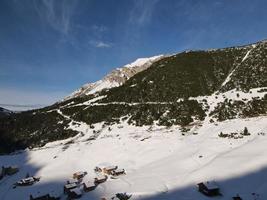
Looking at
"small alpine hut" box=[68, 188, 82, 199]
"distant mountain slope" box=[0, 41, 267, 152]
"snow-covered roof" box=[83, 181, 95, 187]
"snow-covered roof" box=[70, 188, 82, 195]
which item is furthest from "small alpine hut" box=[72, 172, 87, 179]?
"distant mountain slope" box=[0, 41, 267, 152]

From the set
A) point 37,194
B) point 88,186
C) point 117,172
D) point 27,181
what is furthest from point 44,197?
point 117,172

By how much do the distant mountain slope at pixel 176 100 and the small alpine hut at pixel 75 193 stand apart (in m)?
35.8

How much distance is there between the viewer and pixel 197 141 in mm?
65062

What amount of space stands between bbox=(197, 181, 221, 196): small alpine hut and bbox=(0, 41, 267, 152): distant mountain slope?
35686mm

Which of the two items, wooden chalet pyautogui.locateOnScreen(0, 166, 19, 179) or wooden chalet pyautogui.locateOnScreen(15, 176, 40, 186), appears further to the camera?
wooden chalet pyautogui.locateOnScreen(0, 166, 19, 179)

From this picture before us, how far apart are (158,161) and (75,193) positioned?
17.4m

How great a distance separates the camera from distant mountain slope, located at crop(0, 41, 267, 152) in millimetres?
83550

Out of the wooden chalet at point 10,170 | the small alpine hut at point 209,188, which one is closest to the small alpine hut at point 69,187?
the small alpine hut at point 209,188

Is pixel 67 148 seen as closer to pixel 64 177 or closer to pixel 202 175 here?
pixel 64 177

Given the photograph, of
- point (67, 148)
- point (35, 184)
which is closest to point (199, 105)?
point (67, 148)

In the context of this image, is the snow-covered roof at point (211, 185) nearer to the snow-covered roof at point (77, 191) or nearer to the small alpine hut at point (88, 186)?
the small alpine hut at point (88, 186)

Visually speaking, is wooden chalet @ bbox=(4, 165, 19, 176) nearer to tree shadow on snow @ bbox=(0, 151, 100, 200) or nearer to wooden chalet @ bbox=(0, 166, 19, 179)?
wooden chalet @ bbox=(0, 166, 19, 179)

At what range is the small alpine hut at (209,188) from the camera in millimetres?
40062

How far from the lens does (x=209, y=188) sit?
40250 mm
